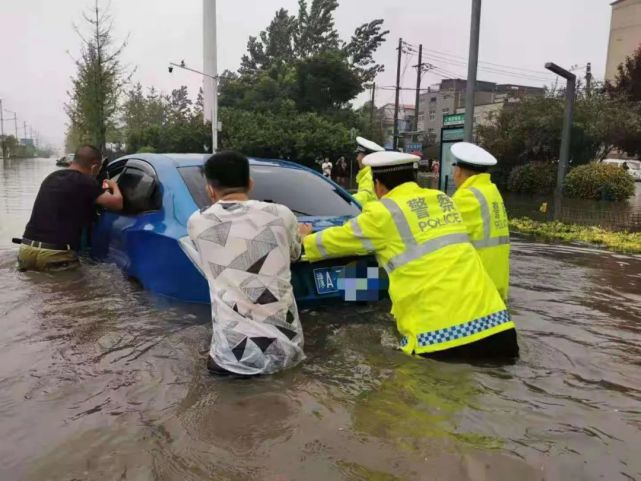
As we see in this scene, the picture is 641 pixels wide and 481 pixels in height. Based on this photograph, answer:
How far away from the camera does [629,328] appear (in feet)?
14.4

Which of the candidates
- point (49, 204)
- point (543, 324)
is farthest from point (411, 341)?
point (49, 204)

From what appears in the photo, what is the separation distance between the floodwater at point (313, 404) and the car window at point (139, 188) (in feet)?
2.36

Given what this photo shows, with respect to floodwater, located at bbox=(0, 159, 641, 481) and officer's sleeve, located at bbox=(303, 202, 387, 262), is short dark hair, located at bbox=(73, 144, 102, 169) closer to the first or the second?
floodwater, located at bbox=(0, 159, 641, 481)

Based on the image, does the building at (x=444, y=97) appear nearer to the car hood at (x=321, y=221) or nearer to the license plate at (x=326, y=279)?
the car hood at (x=321, y=221)

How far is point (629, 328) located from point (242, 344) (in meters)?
3.00

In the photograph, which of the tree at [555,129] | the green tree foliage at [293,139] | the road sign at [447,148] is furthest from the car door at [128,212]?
the green tree foliage at [293,139]

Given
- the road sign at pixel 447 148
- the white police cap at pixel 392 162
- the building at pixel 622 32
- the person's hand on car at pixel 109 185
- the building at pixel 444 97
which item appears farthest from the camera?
the building at pixel 444 97

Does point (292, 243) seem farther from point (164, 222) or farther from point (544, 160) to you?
point (544, 160)

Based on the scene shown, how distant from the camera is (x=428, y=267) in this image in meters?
3.18

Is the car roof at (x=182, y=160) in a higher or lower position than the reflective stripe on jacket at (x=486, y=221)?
higher

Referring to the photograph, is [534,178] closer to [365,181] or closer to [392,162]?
[365,181]

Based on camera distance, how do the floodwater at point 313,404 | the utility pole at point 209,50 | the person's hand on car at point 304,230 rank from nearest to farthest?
the floodwater at point 313,404
the person's hand on car at point 304,230
the utility pole at point 209,50

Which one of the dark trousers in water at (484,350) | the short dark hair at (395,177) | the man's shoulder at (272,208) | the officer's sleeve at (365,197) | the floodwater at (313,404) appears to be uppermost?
the short dark hair at (395,177)

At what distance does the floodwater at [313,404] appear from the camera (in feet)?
7.87
